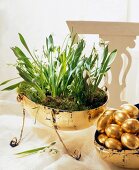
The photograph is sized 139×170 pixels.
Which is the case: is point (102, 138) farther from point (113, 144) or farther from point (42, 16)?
point (42, 16)

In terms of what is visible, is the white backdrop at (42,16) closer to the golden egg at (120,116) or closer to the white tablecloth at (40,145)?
the white tablecloth at (40,145)

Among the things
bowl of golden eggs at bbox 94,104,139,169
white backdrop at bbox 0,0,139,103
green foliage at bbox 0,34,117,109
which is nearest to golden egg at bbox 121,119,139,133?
bowl of golden eggs at bbox 94,104,139,169

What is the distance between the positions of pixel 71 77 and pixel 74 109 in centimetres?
8

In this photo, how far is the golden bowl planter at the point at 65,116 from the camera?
0.69 m

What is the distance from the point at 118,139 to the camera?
67cm

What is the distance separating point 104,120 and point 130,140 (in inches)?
3.1

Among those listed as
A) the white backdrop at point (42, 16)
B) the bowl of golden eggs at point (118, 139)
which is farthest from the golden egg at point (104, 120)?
the white backdrop at point (42, 16)

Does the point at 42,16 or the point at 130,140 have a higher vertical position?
the point at 42,16

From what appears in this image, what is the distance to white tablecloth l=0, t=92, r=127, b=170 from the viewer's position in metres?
0.69

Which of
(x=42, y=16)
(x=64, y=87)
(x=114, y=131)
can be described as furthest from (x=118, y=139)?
(x=42, y=16)

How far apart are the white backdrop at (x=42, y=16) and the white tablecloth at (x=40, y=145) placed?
0.48 metres

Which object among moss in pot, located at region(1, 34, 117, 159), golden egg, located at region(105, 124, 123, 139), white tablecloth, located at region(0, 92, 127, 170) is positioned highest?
moss in pot, located at region(1, 34, 117, 159)

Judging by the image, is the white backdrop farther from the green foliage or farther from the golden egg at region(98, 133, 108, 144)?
the golden egg at region(98, 133, 108, 144)

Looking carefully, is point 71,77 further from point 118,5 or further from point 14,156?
point 118,5
